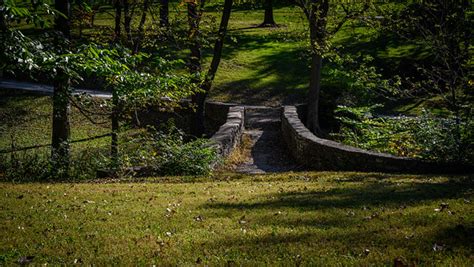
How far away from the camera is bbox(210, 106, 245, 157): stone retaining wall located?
545 inches

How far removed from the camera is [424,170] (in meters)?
10.7

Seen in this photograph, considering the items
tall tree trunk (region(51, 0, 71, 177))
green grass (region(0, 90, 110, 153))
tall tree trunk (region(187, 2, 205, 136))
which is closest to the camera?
tall tree trunk (region(51, 0, 71, 177))

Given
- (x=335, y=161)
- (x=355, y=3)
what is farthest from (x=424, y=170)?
(x=355, y=3)

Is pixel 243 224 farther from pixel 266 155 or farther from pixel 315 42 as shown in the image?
pixel 315 42

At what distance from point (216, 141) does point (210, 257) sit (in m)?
9.13

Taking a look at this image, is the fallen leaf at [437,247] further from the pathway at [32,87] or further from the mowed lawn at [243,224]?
the pathway at [32,87]

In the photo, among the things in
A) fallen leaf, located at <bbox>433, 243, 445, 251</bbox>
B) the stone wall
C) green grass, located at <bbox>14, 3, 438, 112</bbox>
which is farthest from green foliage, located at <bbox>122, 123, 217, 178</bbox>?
green grass, located at <bbox>14, 3, 438, 112</bbox>

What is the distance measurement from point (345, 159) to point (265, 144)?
654 cm

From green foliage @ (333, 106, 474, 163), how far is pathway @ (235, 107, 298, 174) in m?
2.28

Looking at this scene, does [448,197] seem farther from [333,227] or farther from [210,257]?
[210,257]

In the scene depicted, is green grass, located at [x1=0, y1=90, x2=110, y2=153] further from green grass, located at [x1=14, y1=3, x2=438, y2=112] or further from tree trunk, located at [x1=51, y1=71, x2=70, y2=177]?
tree trunk, located at [x1=51, y1=71, x2=70, y2=177]

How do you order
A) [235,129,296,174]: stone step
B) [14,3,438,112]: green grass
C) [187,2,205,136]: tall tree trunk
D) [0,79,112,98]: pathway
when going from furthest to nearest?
[0,79,112,98]: pathway, [14,3,438,112]: green grass, [187,2,205,136]: tall tree trunk, [235,129,296,174]: stone step

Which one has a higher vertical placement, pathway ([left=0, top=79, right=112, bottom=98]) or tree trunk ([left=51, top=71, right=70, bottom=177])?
tree trunk ([left=51, top=71, right=70, bottom=177])

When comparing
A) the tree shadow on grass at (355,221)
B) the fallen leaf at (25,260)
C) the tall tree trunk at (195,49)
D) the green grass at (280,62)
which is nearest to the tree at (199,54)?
the tall tree trunk at (195,49)
